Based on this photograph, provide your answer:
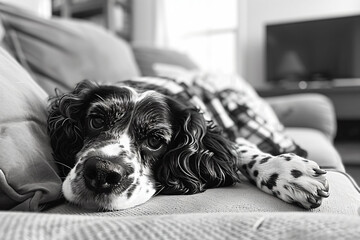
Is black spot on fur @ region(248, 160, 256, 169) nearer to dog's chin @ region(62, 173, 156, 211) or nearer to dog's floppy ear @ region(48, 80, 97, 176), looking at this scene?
dog's chin @ region(62, 173, 156, 211)

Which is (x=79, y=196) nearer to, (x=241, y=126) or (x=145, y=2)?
(x=241, y=126)

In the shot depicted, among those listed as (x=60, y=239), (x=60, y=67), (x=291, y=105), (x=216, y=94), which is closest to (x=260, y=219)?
(x=60, y=239)

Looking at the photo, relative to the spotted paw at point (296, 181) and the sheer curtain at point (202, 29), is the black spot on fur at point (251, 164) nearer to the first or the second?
the spotted paw at point (296, 181)

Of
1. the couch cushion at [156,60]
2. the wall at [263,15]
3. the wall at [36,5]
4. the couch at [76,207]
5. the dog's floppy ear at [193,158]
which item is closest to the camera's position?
the couch at [76,207]

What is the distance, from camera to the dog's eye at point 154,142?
119cm

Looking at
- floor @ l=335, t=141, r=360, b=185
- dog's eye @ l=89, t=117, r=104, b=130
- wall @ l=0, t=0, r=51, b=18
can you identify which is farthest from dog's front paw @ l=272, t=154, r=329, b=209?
floor @ l=335, t=141, r=360, b=185

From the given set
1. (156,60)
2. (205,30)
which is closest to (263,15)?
(205,30)

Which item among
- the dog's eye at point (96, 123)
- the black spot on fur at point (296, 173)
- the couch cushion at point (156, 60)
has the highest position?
the couch cushion at point (156, 60)

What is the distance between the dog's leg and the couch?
3cm

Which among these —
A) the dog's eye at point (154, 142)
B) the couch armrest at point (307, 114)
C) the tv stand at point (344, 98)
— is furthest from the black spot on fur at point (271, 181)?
the tv stand at point (344, 98)

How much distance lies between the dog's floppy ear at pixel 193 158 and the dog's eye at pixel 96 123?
23cm

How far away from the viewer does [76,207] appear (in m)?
0.93

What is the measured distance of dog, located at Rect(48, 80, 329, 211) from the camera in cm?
94

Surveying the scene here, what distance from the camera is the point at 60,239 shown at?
0.50 m
